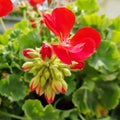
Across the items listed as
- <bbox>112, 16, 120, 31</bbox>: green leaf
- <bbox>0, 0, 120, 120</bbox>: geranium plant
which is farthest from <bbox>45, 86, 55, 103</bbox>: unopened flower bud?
<bbox>112, 16, 120, 31</bbox>: green leaf

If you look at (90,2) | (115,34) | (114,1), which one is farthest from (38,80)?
(114,1)

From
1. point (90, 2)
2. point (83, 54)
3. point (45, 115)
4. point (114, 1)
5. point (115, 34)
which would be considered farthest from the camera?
point (114, 1)

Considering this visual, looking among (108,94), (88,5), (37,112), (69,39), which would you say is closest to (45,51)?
(69,39)

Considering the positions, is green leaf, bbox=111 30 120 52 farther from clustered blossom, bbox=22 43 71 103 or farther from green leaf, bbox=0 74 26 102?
clustered blossom, bbox=22 43 71 103

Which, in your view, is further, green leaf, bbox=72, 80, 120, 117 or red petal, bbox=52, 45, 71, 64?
green leaf, bbox=72, 80, 120, 117

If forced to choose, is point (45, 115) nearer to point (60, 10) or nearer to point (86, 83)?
point (86, 83)

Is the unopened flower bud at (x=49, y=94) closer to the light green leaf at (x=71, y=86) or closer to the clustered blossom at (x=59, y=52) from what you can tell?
the clustered blossom at (x=59, y=52)
